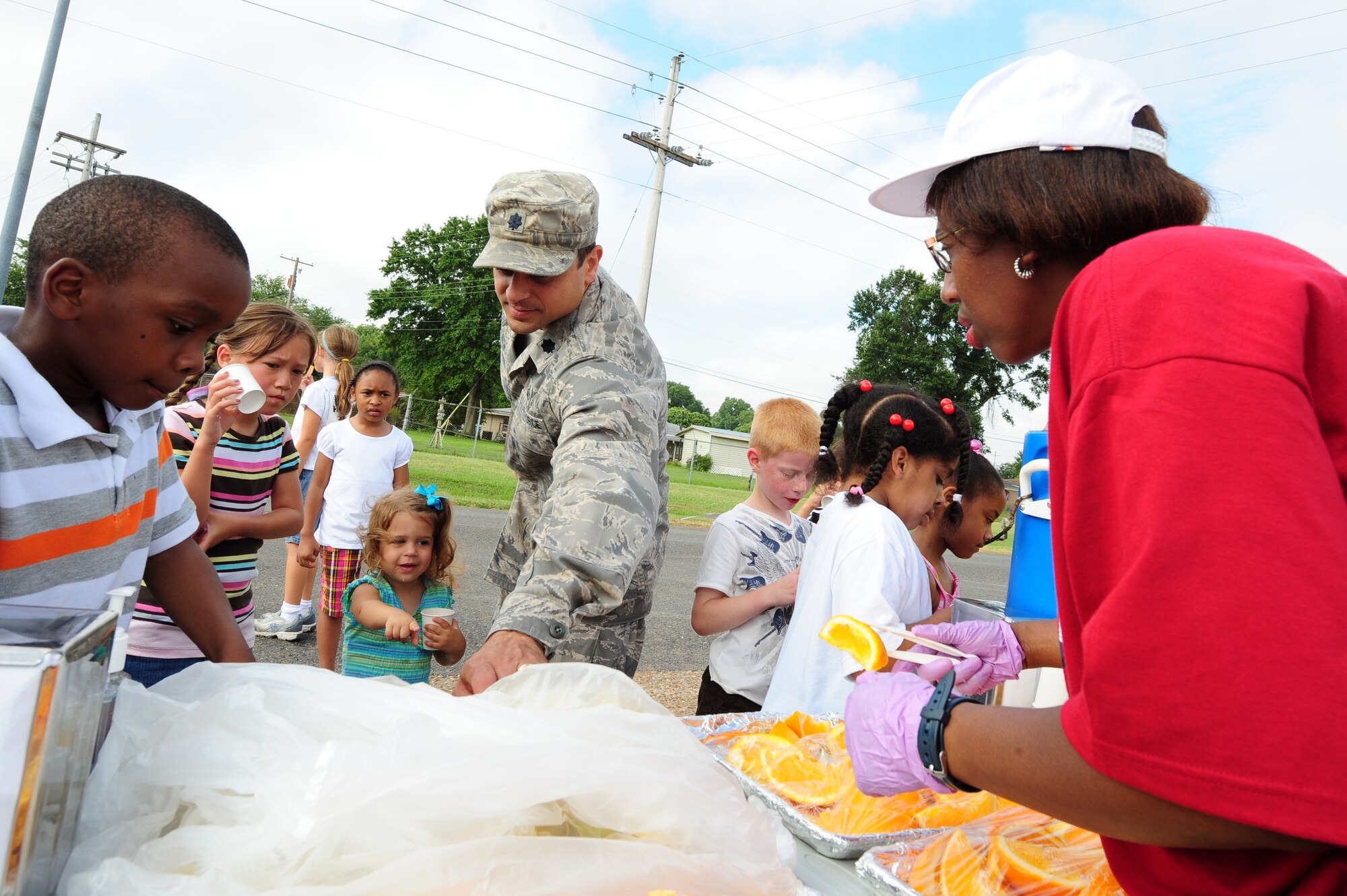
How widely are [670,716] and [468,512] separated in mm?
10965

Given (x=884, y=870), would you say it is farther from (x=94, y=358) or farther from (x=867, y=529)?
(x=94, y=358)

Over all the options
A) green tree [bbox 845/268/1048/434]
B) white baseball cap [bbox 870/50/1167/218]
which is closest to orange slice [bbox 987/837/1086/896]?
white baseball cap [bbox 870/50/1167/218]

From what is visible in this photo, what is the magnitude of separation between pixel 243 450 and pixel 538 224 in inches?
69.5

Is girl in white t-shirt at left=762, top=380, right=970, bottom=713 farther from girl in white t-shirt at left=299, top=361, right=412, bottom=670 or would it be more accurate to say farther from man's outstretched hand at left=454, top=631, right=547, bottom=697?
girl in white t-shirt at left=299, top=361, right=412, bottom=670

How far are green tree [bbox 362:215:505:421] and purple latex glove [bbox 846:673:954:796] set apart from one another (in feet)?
157

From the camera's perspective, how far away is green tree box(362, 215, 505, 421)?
47.7 m

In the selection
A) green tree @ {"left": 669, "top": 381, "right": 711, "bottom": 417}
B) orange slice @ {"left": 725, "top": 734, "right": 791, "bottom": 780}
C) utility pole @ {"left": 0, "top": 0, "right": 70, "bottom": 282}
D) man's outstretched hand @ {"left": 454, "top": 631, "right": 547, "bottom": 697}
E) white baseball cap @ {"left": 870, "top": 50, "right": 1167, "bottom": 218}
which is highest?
green tree @ {"left": 669, "top": 381, "right": 711, "bottom": 417}

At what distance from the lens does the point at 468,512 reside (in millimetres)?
11922

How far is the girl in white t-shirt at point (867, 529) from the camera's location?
7.61ft

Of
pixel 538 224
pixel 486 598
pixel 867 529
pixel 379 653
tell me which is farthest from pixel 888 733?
pixel 486 598

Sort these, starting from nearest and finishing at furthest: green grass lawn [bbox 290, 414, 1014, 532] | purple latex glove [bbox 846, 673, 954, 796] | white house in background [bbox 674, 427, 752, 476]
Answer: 1. purple latex glove [bbox 846, 673, 954, 796]
2. green grass lawn [bbox 290, 414, 1014, 532]
3. white house in background [bbox 674, 427, 752, 476]

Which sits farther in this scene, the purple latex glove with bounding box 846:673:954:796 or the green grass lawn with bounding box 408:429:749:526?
the green grass lawn with bounding box 408:429:749:526

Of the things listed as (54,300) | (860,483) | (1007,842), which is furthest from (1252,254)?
(860,483)

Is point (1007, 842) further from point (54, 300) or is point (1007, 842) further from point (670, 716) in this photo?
point (54, 300)
